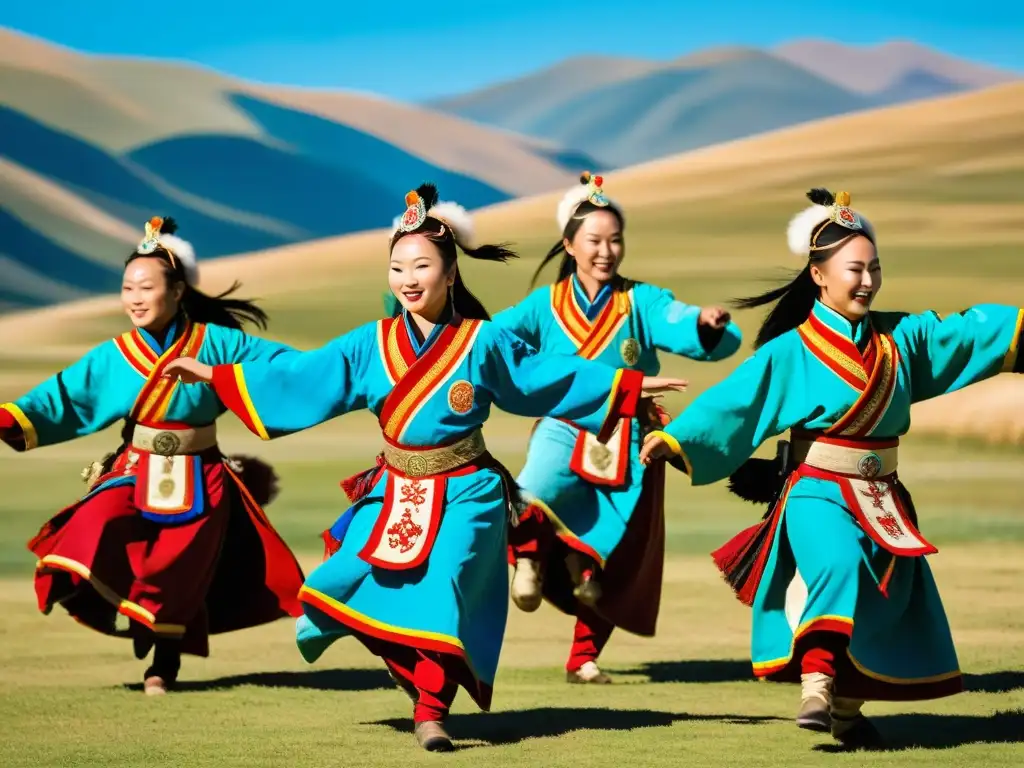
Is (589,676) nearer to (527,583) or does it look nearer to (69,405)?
(527,583)

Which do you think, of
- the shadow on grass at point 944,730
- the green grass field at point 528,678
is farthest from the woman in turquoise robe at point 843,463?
the green grass field at point 528,678

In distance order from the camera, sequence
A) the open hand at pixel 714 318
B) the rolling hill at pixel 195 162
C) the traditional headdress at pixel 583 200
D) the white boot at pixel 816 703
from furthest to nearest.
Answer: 1. the rolling hill at pixel 195 162
2. the traditional headdress at pixel 583 200
3. the open hand at pixel 714 318
4. the white boot at pixel 816 703

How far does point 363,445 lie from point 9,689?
10.2m

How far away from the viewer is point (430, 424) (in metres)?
5.31

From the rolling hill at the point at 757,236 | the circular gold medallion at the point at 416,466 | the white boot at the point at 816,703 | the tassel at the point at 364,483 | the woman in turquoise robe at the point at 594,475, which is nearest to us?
the white boot at the point at 816,703

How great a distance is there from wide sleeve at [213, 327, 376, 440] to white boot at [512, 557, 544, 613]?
1.28m

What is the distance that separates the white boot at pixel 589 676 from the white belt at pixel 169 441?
1.42 m

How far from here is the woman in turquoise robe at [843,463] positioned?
5145mm

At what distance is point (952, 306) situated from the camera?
21.2m

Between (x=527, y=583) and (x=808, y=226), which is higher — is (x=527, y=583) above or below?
below

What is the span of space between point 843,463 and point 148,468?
7.65 feet

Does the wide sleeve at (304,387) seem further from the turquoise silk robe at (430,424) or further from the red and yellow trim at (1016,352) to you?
the red and yellow trim at (1016,352)

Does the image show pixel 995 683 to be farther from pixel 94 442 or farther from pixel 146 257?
pixel 94 442

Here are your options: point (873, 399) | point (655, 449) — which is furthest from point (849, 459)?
point (655, 449)
